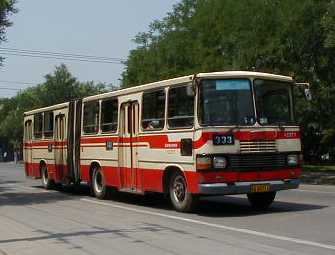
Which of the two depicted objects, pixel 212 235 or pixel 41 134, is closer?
pixel 212 235

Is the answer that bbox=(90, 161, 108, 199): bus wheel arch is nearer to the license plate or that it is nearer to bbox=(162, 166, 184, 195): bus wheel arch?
bbox=(162, 166, 184, 195): bus wheel arch

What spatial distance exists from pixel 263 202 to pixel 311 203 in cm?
158

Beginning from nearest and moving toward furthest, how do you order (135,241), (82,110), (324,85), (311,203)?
(135,241) < (311,203) < (82,110) < (324,85)

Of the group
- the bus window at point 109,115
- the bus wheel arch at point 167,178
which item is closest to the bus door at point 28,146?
the bus window at point 109,115

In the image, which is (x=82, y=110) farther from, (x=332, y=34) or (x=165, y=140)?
(x=332, y=34)

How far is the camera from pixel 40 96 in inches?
3285

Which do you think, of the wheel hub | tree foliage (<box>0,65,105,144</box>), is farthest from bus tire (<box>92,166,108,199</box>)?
tree foliage (<box>0,65,105,144</box>)

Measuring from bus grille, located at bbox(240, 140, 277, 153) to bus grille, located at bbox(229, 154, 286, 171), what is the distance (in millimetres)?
113

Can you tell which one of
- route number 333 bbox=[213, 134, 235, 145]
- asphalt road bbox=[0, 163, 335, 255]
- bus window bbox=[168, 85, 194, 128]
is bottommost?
asphalt road bbox=[0, 163, 335, 255]

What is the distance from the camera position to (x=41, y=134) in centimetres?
2602

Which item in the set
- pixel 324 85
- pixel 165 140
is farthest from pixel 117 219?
pixel 324 85

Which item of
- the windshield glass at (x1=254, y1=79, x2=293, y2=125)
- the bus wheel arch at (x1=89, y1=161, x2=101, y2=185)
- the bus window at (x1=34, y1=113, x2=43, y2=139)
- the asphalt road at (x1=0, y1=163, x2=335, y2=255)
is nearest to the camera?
the asphalt road at (x1=0, y1=163, x2=335, y2=255)

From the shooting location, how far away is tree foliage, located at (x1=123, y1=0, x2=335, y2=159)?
29.4m

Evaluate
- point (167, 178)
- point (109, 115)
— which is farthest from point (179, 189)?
point (109, 115)
